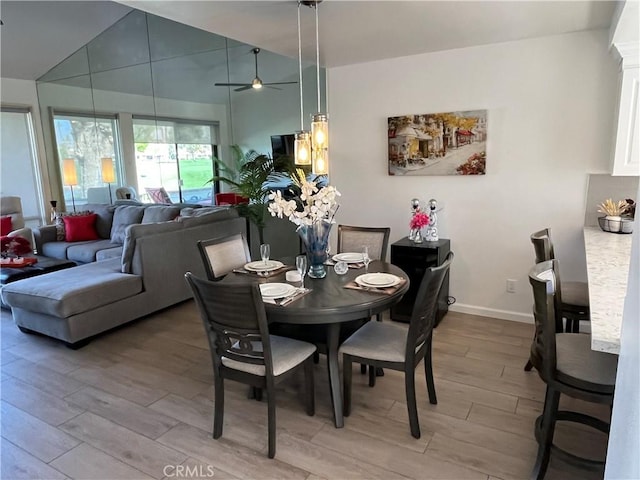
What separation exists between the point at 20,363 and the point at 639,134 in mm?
4882

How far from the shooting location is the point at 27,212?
7594 millimetres

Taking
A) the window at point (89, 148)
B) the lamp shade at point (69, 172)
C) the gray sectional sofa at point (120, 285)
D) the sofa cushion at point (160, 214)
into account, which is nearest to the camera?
the gray sectional sofa at point (120, 285)

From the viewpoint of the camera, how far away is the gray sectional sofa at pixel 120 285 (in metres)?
3.43

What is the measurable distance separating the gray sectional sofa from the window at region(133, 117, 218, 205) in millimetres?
2464

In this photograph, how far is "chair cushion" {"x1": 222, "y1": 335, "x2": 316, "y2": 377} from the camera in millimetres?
2172

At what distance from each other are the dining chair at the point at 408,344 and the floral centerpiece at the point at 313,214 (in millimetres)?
532

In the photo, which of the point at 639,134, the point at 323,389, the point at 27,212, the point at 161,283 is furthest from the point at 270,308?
the point at 27,212

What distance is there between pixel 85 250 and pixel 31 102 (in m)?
4.35

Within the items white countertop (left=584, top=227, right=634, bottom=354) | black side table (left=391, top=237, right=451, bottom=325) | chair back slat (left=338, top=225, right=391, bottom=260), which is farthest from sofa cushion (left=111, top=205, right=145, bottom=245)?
white countertop (left=584, top=227, right=634, bottom=354)

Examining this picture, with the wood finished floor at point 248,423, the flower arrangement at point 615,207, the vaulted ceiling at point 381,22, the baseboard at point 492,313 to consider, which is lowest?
the wood finished floor at point 248,423

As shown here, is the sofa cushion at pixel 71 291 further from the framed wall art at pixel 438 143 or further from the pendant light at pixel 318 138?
the framed wall art at pixel 438 143

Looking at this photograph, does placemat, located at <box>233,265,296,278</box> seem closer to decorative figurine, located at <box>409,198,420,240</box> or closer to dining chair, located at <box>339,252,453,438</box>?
dining chair, located at <box>339,252,453,438</box>

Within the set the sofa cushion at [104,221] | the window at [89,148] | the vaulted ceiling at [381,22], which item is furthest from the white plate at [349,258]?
the window at [89,148]

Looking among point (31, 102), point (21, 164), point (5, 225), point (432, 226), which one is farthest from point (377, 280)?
point (31, 102)
